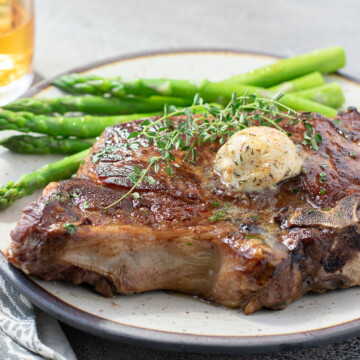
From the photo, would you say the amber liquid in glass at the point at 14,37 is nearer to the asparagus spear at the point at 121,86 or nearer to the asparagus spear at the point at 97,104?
the asparagus spear at the point at 121,86

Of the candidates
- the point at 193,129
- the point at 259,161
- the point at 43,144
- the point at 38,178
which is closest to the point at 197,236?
the point at 259,161

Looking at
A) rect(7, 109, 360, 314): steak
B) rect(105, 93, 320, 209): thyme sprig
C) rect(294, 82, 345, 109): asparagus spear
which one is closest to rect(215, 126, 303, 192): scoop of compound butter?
rect(7, 109, 360, 314): steak

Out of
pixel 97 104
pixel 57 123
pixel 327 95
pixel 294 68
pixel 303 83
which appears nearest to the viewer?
pixel 57 123

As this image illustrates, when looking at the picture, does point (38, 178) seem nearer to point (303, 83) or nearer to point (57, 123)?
point (57, 123)

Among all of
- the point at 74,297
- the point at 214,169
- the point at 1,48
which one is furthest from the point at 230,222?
the point at 1,48

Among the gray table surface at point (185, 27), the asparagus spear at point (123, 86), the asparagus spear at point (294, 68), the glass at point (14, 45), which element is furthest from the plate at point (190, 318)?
the gray table surface at point (185, 27)

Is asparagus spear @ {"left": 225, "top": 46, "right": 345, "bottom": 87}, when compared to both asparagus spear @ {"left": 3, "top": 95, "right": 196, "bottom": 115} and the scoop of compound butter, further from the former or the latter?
the scoop of compound butter
